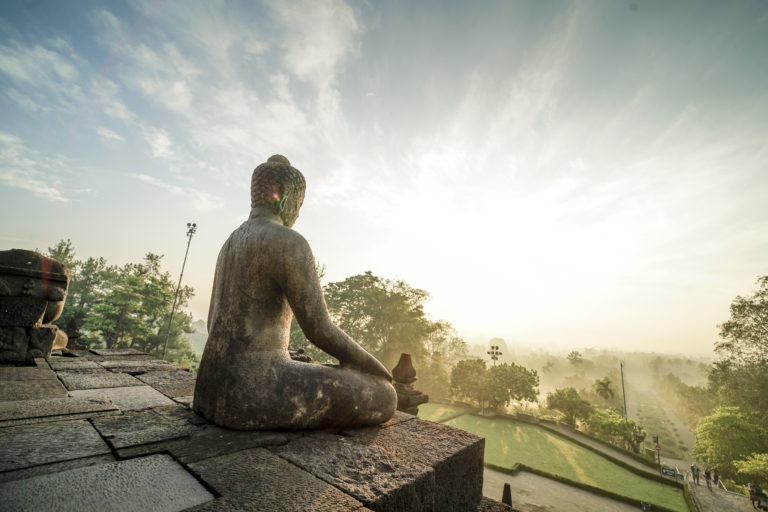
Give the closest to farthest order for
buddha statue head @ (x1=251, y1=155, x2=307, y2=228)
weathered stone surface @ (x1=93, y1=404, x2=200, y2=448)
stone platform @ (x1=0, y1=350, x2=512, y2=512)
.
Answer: stone platform @ (x1=0, y1=350, x2=512, y2=512) < weathered stone surface @ (x1=93, y1=404, x2=200, y2=448) < buddha statue head @ (x1=251, y1=155, x2=307, y2=228)

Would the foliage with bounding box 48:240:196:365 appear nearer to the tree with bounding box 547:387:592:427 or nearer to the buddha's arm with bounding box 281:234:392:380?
the buddha's arm with bounding box 281:234:392:380

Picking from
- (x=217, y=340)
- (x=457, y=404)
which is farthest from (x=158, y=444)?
(x=457, y=404)

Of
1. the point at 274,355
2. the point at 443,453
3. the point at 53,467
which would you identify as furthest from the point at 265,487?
the point at 443,453

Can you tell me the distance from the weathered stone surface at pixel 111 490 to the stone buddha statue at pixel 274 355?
59cm

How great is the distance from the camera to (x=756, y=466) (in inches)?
811

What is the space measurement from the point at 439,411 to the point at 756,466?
21898mm

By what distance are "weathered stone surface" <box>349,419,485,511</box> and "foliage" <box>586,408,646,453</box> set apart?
3847 cm

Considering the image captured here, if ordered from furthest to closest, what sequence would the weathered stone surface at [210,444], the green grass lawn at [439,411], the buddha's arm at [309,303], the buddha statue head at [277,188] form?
the green grass lawn at [439,411], the buddha statue head at [277,188], the buddha's arm at [309,303], the weathered stone surface at [210,444]

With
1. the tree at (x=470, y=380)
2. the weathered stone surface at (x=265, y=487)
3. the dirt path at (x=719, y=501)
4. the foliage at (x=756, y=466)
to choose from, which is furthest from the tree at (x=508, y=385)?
the weathered stone surface at (x=265, y=487)

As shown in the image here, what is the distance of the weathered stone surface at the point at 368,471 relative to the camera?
1433 millimetres

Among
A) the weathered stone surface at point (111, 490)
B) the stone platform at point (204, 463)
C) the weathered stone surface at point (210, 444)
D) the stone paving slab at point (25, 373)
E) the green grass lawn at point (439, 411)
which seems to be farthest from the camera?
the green grass lawn at point (439, 411)

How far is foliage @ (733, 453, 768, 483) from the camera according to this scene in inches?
802

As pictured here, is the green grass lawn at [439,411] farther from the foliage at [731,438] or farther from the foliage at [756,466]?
the foliage at [756,466]

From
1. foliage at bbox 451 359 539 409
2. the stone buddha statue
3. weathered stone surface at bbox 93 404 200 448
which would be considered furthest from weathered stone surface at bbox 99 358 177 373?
foliage at bbox 451 359 539 409
